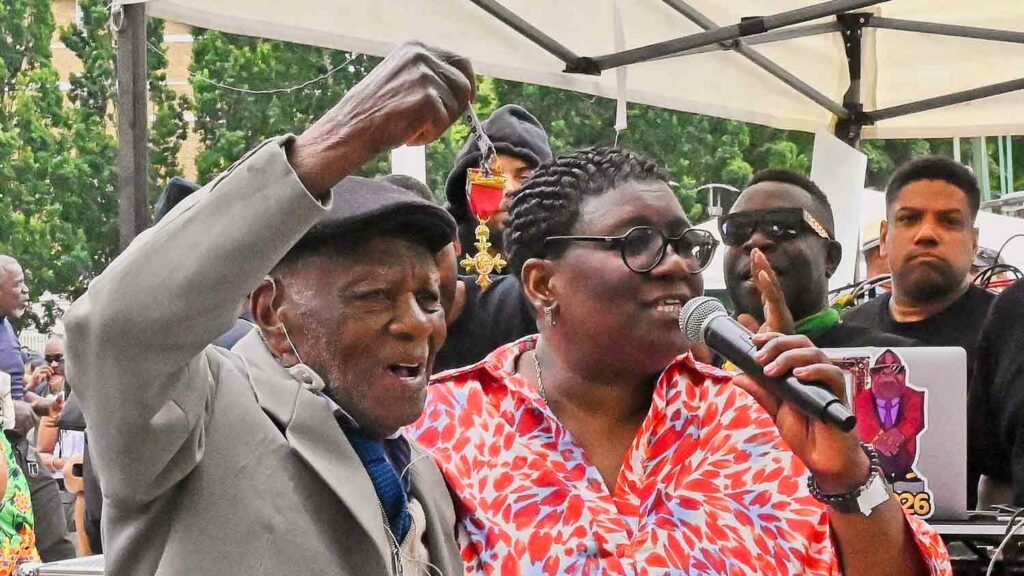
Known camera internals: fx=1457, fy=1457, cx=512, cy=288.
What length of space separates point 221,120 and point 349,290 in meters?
28.6

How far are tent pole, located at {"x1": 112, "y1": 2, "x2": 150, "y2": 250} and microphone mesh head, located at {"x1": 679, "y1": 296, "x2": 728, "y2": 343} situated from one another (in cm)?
250

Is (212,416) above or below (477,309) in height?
above

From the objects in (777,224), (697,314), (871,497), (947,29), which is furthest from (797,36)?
(871,497)

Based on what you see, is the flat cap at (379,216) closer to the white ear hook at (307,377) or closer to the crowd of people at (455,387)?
the crowd of people at (455,387)

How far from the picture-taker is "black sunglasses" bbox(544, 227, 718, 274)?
292cm

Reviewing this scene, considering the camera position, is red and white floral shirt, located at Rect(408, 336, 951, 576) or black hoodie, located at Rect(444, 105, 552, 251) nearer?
red and white floral shirt, located at Rect(408, 336, 951, 576)

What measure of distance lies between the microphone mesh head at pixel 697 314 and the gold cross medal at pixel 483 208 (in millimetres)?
1061

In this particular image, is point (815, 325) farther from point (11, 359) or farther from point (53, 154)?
point (53, 154)

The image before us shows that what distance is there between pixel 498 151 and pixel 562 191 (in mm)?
1747

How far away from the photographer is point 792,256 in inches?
169

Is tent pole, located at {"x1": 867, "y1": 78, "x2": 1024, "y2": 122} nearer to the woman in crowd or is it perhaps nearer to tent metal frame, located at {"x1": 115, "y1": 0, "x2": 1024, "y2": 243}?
tent metal frame, located at {"x1": 115, "y1": 0, "x2": 1024, "y2": 243}

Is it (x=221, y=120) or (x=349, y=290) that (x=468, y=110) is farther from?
(x=221, y=120)

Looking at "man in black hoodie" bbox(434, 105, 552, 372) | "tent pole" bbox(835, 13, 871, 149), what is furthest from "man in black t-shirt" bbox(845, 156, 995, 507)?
"tent pole" bbox(835, 13, 871, 149)

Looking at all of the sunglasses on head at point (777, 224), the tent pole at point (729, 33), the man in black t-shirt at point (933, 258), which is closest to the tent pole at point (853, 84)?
the tent pole at point (729, 33)
